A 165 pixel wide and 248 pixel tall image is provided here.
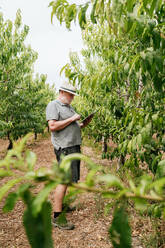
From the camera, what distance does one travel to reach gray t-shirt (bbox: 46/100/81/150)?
2.71 m

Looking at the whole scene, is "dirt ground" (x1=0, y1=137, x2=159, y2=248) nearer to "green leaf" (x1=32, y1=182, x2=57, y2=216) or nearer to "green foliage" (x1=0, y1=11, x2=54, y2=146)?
"green leaf" (x1=32, y1=182, x2=57, y2=216)

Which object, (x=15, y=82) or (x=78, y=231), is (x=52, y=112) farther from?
(x=15, y=82)

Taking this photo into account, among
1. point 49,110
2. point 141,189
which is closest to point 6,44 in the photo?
point 49,110

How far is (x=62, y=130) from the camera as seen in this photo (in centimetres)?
277

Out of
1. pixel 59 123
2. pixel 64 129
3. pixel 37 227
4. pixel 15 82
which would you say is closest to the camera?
pixel 37 227

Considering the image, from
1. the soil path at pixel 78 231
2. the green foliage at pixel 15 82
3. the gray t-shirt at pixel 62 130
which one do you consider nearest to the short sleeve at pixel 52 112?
the gray t-shirt at pixel 62 130

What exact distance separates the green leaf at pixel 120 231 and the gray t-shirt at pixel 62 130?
2.39m

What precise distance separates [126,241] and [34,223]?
0.15 metres

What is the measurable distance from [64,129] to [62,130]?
0.11 ft

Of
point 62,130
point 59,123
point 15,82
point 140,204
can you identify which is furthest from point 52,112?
point 15,82

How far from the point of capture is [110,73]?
5.82 feet

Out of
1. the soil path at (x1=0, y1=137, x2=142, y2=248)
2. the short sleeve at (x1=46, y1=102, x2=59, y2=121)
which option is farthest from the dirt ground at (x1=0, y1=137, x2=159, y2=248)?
the short sleeve at (x1=46, y1=102, x2=59, y2=121)

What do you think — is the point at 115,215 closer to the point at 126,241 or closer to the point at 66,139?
the point at 126,241

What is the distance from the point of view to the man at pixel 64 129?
2652 mm
